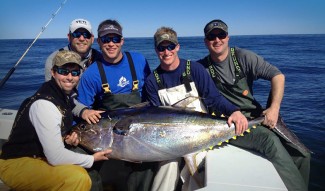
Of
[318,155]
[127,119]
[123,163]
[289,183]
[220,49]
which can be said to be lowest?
[318,155]

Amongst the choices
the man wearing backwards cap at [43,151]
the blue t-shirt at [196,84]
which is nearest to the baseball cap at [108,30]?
the blue t-shirt at [196,84]

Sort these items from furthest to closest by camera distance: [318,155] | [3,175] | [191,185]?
[318,155] → [191,185] → [3,175]

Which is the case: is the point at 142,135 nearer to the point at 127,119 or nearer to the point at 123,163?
the point at 127,119

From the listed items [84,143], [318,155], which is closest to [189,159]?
[84,143]

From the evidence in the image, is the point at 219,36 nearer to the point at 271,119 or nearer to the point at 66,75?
the point at 271,119

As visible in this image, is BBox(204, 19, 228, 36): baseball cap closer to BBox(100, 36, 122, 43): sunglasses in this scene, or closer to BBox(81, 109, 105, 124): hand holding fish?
BBox(100, 36, 122, 43): sunglasses

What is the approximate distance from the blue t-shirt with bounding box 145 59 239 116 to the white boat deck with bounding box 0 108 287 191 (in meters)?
0.64

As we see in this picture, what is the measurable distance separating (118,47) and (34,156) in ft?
6.13

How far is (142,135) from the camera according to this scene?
10.4 feet

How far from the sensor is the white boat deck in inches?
97.0

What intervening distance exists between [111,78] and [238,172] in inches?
85.6

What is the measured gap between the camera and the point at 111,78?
3.89 m

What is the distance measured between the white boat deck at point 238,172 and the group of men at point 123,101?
0.66 ft

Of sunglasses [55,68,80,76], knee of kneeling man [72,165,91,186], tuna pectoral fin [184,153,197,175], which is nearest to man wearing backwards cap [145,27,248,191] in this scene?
tuna pectoral fin [184,153,197,175]
